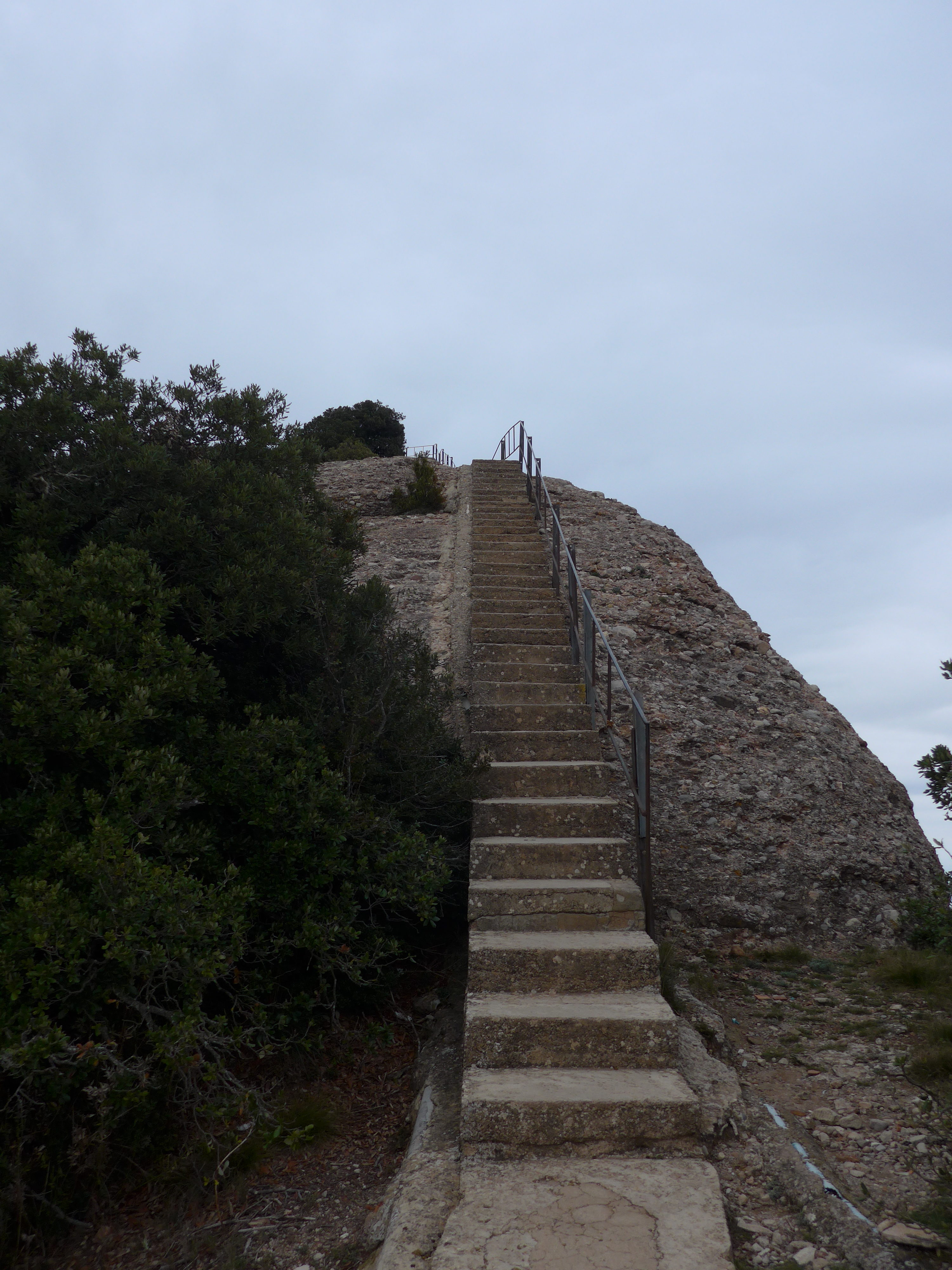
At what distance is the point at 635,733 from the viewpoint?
16.5ft

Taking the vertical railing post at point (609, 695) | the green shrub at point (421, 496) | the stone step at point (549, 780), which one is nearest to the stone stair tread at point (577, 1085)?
the stone step at point (549, 780)

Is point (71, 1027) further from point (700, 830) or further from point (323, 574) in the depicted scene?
point (700, 830)

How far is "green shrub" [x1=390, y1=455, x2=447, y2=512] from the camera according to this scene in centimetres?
1327

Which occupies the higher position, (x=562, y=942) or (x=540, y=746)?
(x=540, y=746)

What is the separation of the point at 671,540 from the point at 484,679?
6.12m

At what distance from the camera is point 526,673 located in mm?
6984

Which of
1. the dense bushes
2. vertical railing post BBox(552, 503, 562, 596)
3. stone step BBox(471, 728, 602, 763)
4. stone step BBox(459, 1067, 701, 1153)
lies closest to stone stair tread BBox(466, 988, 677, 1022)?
stone step BBox(459, 1067, 701, 1153)

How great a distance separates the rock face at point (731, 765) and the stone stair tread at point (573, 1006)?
7.24 feet

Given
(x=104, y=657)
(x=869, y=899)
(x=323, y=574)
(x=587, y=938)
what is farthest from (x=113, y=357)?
(x=869, y=899)

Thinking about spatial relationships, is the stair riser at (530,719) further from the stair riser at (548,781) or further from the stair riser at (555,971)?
the stair riser at (555,971)

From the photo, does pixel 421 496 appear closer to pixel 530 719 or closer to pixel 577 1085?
pixel 530 719

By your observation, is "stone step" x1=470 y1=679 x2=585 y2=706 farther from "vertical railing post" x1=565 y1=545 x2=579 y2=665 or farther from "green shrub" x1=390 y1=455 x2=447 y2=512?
"green shrub" x1=390 y1=455 x2=447 y2=512

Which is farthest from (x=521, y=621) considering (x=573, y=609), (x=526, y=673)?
(x=526, y=673)

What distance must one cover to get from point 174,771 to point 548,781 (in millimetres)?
2736
